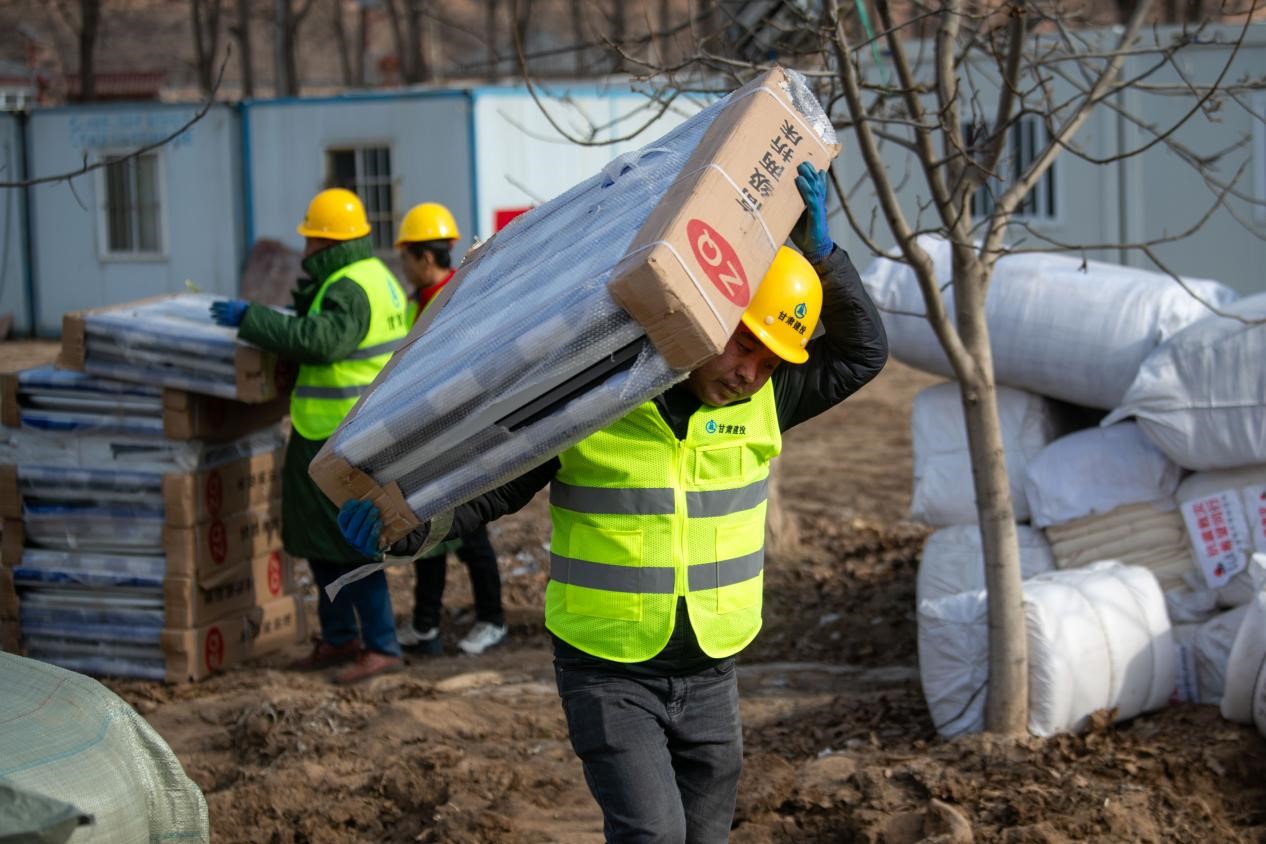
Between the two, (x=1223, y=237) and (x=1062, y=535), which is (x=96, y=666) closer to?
(x=1062, y=535)

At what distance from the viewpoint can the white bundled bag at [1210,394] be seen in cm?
517

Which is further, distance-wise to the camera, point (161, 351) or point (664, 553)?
point (161, 351)

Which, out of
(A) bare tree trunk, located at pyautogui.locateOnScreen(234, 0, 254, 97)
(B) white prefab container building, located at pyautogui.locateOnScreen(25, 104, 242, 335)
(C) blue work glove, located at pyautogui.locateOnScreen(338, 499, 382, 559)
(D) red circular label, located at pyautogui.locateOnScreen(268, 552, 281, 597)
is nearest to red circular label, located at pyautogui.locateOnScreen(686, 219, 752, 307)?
(C) blue work glove, located at pyautogui.locateOnScreen(338, 499, 382, 559)

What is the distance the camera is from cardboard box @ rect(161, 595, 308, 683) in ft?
20.1

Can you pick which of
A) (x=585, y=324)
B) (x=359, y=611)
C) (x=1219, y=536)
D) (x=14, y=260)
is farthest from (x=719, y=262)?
(x=14, y=260)

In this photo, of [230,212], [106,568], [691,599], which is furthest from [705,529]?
[230,212]

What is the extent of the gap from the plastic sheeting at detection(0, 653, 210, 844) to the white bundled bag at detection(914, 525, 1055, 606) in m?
3.35

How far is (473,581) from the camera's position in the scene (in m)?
6.65

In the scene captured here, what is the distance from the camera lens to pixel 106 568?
20.2ft

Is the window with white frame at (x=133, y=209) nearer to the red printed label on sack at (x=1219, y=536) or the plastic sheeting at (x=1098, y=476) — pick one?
the plastic sheeting at (x=1098, y=476)

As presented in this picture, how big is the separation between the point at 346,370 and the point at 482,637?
1440 millimetres

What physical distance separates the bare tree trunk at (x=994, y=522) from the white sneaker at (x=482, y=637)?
2.59 meters

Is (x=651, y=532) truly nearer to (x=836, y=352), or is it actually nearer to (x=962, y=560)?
(x=836, y=352)

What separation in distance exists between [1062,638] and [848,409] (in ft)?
27.4
